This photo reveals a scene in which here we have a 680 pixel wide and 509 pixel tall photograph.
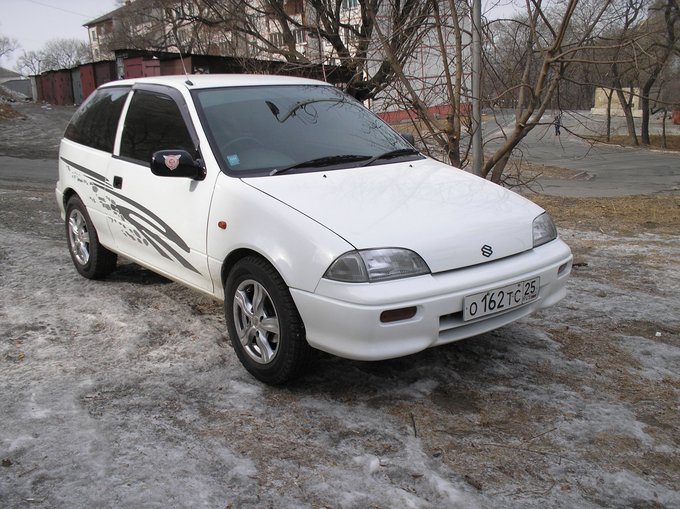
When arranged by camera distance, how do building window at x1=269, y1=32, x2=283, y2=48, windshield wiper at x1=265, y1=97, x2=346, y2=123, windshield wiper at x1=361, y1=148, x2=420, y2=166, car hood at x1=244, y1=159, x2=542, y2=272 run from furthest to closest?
1. building window at x1=269, y1=32, x2=283, y2=48
2. windshield wiper at x1=265, y1=97, x2=346, y2=123
3. windshield wiper at x1=361, y1=148, x2=420, y2=166
4. car hood at x1=244, y1=159, x2=542, y2=272

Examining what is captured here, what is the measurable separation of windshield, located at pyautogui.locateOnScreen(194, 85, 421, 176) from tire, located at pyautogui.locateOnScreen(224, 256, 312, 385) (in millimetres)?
671

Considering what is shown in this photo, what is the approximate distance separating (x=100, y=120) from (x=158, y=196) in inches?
55.3

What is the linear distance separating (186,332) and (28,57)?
353 feet

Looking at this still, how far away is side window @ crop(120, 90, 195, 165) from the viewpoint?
169 inches

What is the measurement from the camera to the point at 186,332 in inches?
174

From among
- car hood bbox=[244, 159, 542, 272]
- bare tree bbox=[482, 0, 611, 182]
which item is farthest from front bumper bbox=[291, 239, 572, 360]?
bare tree bbox=[482, 0, 611, 182]

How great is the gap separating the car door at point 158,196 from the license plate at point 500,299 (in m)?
1.60

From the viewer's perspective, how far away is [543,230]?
12.7 ft

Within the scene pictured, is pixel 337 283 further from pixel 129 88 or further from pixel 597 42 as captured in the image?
pixel 597 42

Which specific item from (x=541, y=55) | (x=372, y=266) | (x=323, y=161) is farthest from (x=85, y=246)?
(x=541, y=55)

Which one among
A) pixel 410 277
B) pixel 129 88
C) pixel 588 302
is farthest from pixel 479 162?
pixel 410 277

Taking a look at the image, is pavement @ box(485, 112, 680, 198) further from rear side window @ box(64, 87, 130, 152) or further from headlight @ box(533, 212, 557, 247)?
rear side window @ box(64, 87, 130, 152)

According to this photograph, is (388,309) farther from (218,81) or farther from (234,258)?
(218,81)

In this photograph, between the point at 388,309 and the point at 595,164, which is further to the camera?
the point at 595,164
